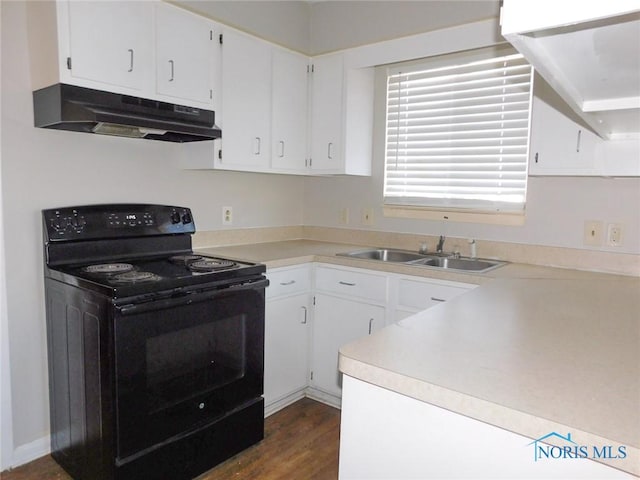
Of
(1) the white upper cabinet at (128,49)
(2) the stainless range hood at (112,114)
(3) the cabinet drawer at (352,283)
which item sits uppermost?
(1) the white upper cabinet at (128,49)

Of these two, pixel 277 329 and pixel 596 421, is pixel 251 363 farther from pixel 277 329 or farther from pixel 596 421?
pixel 596 421

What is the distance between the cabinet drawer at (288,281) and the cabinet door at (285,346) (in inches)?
1.6

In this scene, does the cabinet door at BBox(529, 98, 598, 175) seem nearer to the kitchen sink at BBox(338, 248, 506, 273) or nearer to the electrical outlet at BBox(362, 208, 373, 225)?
the kitchen sink at BBox(338, 248, 506, 273)

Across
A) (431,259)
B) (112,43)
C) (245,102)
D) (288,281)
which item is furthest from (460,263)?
(112,43)

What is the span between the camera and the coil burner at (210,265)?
206 centimetres

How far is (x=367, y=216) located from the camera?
318 centimetres

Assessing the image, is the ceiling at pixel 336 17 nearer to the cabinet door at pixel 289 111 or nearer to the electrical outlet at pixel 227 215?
the cabinet door at pixel 289 111

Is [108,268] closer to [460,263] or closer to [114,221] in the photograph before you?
[114,221]

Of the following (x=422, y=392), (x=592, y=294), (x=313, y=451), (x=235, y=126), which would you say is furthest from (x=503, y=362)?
(x=235, y=126)

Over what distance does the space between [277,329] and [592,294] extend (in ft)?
5.13

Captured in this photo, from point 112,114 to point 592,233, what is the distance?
2380 millimetres

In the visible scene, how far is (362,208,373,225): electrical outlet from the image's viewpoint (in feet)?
10.4

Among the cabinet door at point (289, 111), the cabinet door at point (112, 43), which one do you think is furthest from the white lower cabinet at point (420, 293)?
the cabinet door at point (112, 43)

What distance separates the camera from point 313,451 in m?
2.26
